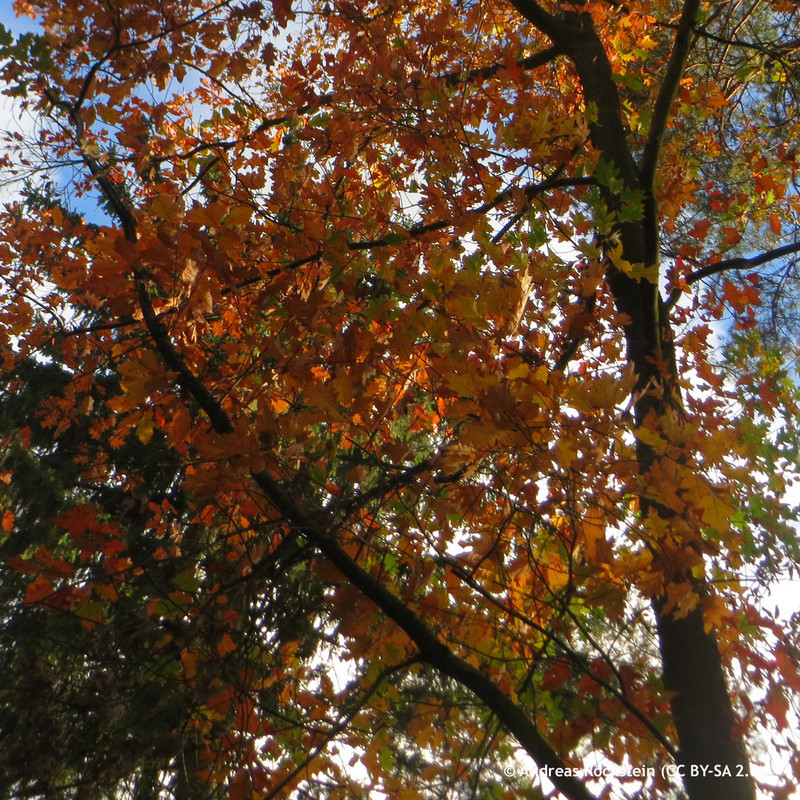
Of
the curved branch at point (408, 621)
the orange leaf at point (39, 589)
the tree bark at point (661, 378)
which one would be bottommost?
the orange leaf at point (39, 589)

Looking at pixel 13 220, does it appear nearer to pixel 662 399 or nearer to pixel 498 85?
pixel 498 85

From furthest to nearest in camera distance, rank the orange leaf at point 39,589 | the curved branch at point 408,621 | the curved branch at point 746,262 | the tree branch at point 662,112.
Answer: the curved branch at point 746,262
the tree branch at point 662,112
the orange leaf at point 39,589
the curved branch at point 408,621

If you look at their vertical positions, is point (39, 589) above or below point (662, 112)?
below

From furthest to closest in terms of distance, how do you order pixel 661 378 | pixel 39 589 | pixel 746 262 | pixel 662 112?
pixel 746 262
pixel 662 112
pixel 661 378
pixel 39 589

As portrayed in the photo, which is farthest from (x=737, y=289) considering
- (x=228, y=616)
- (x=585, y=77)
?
(x=228, y=616)

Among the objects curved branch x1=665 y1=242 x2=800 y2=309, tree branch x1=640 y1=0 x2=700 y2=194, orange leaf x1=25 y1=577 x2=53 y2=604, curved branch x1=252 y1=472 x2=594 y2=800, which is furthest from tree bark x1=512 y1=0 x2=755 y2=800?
orange leaf x1=25 y1=577 x2=53 y2=604

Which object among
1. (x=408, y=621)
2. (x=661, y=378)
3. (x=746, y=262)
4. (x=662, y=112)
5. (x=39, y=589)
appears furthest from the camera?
(x=746, y=262)

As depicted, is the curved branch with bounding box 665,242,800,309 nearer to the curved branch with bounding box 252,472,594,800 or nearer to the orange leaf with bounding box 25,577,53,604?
the curved branch with bounding box 252,472,594,800

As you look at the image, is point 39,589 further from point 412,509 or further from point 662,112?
point 662,112

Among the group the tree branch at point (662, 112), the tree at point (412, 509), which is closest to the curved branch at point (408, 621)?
the tree at point (412, 509)

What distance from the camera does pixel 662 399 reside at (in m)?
2.63

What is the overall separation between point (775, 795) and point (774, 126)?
190 inches

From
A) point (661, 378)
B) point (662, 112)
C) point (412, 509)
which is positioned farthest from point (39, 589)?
point (662, 112)

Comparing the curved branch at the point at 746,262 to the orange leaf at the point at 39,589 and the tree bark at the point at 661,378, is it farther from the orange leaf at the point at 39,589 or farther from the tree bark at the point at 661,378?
the orange leaf at the point at 39,589
